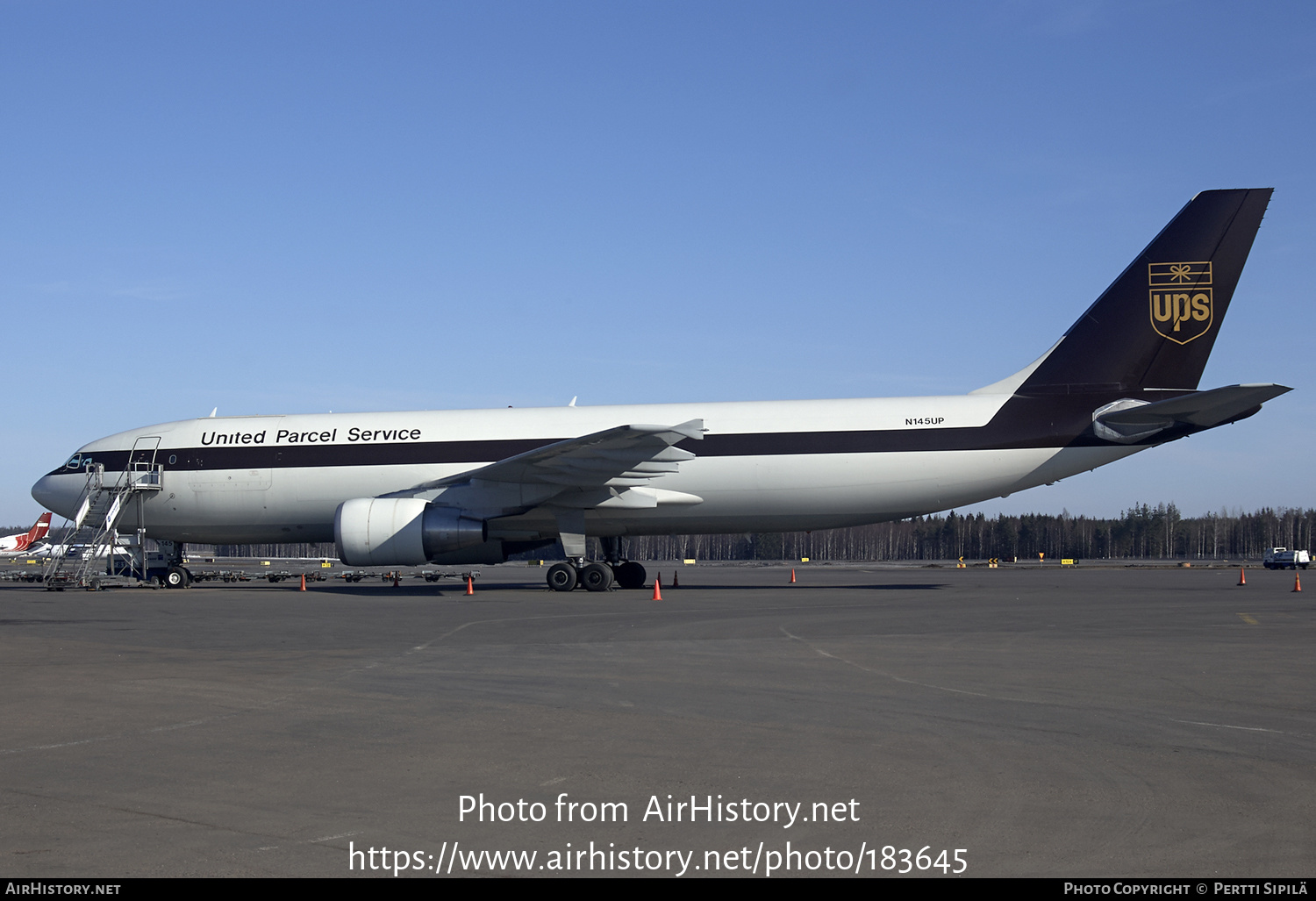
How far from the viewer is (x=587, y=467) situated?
75.0 ft

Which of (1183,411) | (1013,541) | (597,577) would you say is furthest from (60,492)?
(1013,541)

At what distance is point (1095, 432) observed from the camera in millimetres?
22719

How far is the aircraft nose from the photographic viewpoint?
28172mm

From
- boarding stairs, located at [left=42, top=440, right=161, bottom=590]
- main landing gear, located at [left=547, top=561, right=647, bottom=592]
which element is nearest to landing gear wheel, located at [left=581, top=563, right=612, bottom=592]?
main landing gear, located at [left=547, top=561, right=647, bottom=592]

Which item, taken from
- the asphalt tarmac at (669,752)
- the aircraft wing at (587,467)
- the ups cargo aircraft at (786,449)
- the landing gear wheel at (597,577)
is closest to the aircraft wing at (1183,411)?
the ups cargo aircraft at (786,449)

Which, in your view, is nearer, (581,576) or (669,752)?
(669,752)

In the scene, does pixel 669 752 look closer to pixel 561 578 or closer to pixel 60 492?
pixel 561 578

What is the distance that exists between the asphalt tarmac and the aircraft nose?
16.3 m

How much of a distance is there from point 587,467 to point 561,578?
2.83 m

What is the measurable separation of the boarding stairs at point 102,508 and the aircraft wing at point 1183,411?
24175mm

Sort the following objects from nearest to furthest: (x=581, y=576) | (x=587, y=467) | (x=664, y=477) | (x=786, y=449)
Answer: (x=587, y=467), (x=786, y=449), (x=581, y=576), (x=664, y=477)

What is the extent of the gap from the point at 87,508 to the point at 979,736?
26994 millimetres

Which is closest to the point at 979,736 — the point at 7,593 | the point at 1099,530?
the point at 7,593

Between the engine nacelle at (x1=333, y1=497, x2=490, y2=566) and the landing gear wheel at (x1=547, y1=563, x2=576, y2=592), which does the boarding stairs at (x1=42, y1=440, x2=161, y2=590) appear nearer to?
the engine nacelle at (x1=333, y1=497, x2=490, y2=566)
